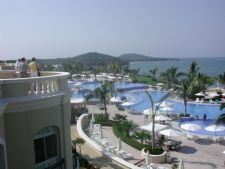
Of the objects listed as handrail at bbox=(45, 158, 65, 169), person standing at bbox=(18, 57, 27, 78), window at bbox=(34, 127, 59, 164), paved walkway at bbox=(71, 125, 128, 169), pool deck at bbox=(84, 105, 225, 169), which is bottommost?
pool deck at bbox=(84, 105, 225, 169)

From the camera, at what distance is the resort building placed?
333 inches

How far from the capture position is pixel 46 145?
9.68m

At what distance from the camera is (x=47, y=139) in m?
9.73

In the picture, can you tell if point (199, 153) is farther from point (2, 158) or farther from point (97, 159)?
point (2, 158)

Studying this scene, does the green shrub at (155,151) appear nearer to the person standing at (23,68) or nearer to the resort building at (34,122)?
the resort building at (34,122)

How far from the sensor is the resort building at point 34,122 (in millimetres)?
8461

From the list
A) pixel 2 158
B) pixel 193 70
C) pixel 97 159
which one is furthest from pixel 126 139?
pixel 193 70

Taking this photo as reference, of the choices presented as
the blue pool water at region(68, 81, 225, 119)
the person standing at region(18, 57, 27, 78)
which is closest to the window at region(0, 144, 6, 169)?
the person standing at region(18, 57, 27, 78)

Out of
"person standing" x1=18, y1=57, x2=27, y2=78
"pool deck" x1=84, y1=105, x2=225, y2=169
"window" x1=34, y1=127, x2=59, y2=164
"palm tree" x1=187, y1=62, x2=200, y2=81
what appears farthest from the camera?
"palm tree" x1=187, y1=62, x2=200, y2=81

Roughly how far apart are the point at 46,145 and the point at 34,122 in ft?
3.42

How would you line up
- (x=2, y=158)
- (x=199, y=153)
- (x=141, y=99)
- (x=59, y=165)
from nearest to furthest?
(x=2, y=158), (x=59, y=165), (x=199, y=153), (x=141, y=99)

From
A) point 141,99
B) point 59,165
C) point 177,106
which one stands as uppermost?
point 59,165

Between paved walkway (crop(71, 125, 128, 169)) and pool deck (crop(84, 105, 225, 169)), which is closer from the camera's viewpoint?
paved walkway (crop(71, 125, 128, 169))

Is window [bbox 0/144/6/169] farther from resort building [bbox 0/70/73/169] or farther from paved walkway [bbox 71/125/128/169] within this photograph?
paved walkway [bbox 71/125/128/169]
